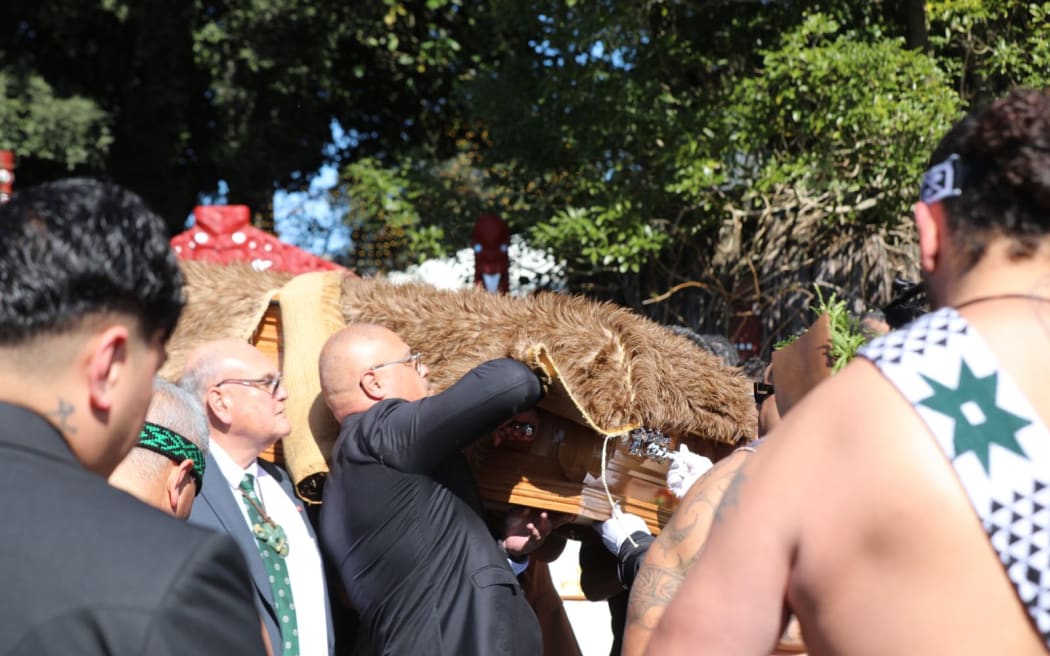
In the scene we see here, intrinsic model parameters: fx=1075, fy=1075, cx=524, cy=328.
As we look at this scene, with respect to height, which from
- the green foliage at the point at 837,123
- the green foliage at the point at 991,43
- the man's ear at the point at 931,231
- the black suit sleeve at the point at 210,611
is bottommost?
the black suit sleeve at the point at 210,611

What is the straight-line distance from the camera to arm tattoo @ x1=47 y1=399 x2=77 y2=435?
3.87ft

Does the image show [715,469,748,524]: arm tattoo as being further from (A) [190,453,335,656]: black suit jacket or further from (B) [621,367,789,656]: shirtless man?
(A) [190,453,335,656]: black suit jacket

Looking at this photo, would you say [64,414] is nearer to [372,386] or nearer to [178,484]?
[178,484]

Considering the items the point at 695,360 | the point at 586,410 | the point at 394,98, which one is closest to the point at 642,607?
the point at 586,410

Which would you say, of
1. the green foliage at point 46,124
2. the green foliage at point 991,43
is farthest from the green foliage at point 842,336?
the green foliage at point 46,124

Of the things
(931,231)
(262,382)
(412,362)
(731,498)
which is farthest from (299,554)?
(931,231)

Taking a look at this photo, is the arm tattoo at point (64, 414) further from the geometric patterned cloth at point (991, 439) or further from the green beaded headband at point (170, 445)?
the geometric patterned cloth at point (991, 439)

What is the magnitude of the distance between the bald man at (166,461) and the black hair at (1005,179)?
136cm

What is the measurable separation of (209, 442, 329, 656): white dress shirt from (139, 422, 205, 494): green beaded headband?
3.04 feet

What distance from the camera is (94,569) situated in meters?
1.08

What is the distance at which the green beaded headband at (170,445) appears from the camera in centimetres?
201

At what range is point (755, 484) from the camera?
1.39 metres

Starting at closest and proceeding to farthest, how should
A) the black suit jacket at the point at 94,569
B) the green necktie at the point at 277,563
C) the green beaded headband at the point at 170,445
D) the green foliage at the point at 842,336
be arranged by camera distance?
the black suit jacket at the point at 94,569
the green beaded headband at the point at 170,445
the green foliage at the point at 842,336
the green necktie at the point at 277,563

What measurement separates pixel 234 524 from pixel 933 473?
2.11 metres
